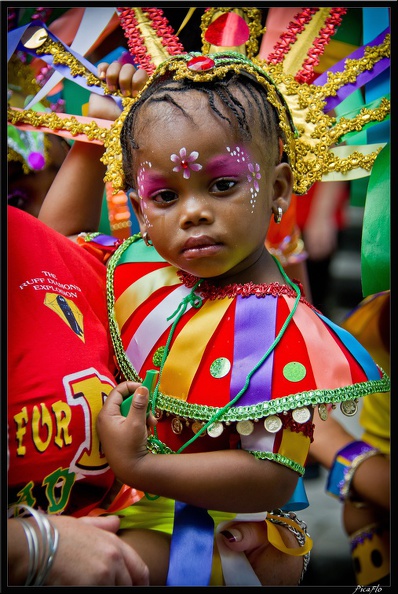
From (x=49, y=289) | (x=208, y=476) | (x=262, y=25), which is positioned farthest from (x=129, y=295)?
(x=262, y=25)

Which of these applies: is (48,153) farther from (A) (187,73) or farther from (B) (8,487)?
(B) (8,487)

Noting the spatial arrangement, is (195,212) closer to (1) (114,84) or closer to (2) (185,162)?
(2) (185,162)

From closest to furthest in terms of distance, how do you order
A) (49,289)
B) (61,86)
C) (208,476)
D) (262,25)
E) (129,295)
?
(208,476) → (49,289) → (129,295) → (262,25) → (61,86)

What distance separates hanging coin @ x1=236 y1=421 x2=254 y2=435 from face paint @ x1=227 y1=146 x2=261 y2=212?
36 cm

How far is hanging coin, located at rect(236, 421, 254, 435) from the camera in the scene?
1.17 meters

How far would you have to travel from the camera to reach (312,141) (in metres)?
1.45

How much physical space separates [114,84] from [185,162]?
0.47 m

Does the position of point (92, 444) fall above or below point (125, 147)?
below

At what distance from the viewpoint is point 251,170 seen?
47.9 inches

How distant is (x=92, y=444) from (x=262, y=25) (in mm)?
948

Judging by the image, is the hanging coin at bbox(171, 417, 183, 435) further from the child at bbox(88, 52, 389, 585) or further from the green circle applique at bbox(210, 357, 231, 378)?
the green circle applique at bbox(210, 357, 231, 378)

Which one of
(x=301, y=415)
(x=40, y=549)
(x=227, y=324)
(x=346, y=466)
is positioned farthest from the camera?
(x=346, y=466)

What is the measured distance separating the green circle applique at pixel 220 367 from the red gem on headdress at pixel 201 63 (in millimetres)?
487

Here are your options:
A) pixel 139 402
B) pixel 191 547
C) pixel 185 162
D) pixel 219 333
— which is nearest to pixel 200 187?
pixel 185 162
